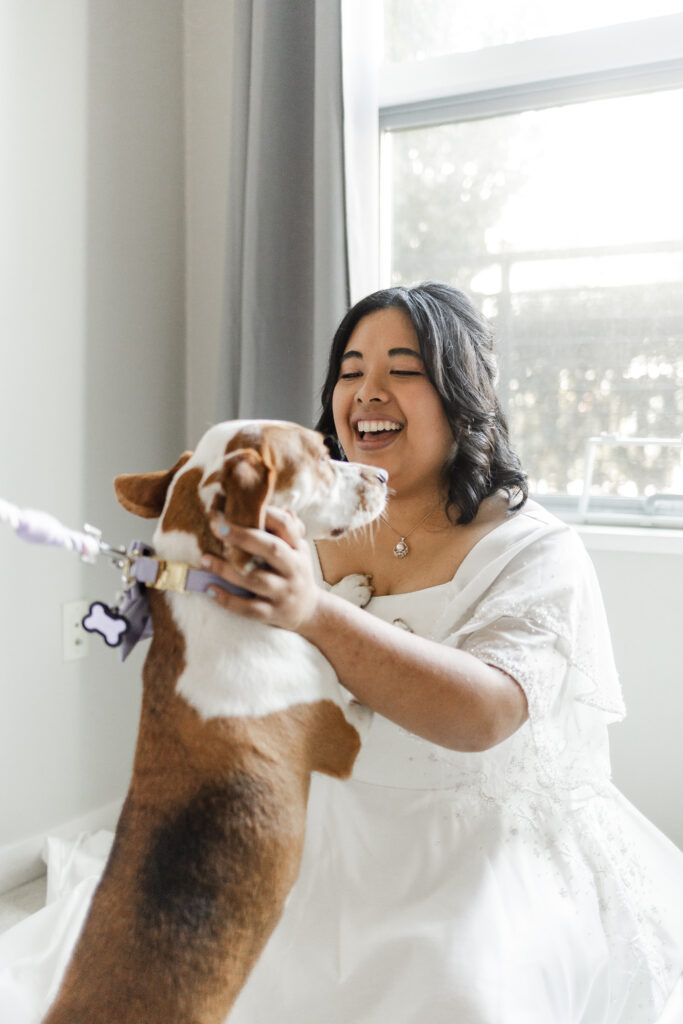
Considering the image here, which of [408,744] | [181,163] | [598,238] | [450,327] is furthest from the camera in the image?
[181,163]

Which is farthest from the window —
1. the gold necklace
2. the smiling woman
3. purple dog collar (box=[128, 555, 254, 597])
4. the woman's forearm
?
purple dog collar (box=[128, 555, 254, 597])

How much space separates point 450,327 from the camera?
4.47 ft

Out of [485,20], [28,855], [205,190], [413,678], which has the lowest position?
[28,855]

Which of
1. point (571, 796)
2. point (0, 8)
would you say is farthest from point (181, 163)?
point (571, 796)

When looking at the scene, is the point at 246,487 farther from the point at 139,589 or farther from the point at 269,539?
the point at 139,589

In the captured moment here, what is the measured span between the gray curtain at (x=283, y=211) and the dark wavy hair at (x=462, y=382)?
1.80 feet

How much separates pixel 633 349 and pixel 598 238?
28 centimetres

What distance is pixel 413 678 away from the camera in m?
0.98

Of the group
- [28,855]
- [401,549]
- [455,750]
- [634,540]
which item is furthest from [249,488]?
[28,855]

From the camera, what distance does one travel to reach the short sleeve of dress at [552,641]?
3.58ft

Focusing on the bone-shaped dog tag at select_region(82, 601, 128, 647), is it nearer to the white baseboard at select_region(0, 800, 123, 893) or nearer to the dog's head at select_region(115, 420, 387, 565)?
the dog's head at select_region(115, 420, 387, 565)

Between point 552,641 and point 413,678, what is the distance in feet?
0.83

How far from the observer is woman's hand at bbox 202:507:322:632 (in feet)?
2.77

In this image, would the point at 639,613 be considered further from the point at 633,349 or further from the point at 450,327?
the point at 450,327
